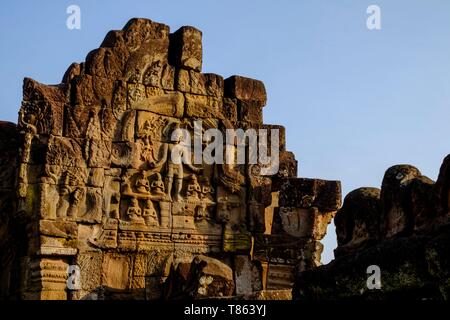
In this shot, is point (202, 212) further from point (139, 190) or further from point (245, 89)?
point (245, 89)

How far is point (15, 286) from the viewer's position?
14.3 metres

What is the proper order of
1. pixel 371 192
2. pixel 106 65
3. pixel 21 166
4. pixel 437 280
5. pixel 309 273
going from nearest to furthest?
1. pixel 437 280
2. pixel 309 273
3. pixel 371 192
4. pixel 21 166
5. pixel 106 65

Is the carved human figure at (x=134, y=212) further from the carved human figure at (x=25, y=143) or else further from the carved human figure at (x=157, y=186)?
the carved human figure at (x=25, y=143)

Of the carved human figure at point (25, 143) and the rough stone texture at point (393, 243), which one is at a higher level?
the carved human figure at point (25, 143)

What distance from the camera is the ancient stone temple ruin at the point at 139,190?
13992 mm

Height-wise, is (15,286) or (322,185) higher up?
(322,185)

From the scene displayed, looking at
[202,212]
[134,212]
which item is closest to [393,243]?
[134,212]

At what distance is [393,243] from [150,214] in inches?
316

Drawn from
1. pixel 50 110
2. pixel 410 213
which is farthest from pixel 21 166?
pixel 410 213

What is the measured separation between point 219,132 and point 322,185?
2.11m

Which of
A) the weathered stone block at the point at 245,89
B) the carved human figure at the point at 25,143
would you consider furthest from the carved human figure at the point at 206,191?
the carved human figure at the point at 25,143

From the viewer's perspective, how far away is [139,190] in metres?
14.8

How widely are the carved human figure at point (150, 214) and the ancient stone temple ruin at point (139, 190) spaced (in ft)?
0.06

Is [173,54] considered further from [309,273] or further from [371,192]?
[309,273]
